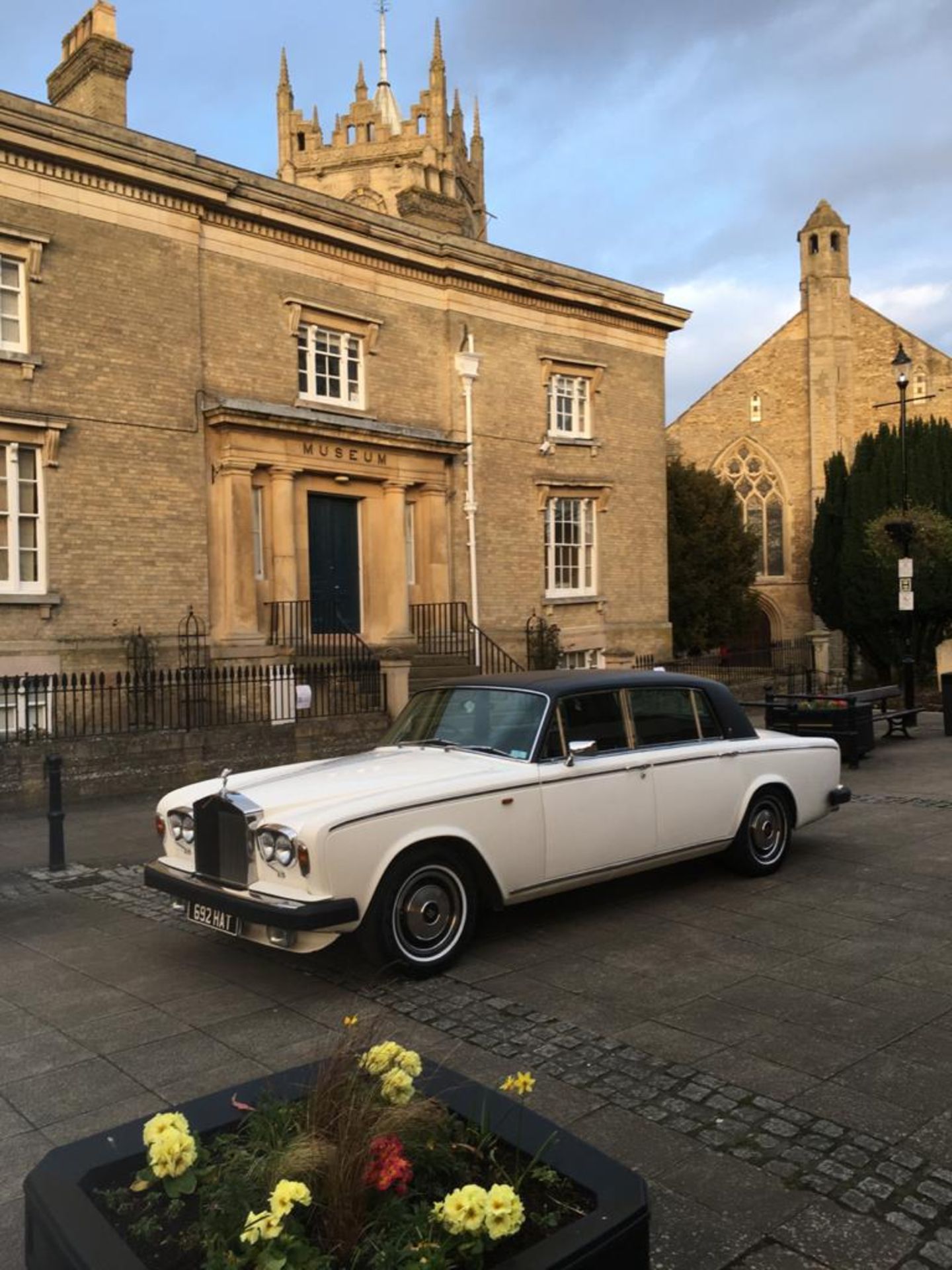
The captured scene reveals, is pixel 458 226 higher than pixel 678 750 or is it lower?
higher

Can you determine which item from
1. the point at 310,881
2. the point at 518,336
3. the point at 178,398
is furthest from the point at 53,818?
the point at 518,336

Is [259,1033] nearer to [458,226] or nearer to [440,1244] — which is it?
[440,1244]

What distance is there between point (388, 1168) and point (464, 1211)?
0.78 ft

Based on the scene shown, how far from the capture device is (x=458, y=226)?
2234 centimetres

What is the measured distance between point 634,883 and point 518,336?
16.2 metres

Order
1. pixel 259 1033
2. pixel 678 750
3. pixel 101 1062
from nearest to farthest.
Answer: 1. pixel 101 1062
2. pixel 259 1033
3. pixel 678 750

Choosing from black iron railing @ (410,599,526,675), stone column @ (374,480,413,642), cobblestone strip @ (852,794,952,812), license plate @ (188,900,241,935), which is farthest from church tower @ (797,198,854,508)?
license plate @ (188,900,241,935)

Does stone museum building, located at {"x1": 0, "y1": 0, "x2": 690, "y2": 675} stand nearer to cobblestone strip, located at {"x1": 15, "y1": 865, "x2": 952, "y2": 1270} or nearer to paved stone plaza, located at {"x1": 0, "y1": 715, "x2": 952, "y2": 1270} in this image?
paved stone plaza, located at {"x1": 0, "y1": 715, "x2": 952, "y2": 1270}

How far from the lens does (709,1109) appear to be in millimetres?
3885

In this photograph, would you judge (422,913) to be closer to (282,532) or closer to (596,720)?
(596,720)

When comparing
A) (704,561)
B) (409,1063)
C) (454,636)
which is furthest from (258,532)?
(409,1063)

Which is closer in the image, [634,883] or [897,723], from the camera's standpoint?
[634,883]

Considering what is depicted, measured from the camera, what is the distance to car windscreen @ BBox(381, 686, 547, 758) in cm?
629

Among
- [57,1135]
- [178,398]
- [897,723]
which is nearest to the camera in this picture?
[57,1135]
